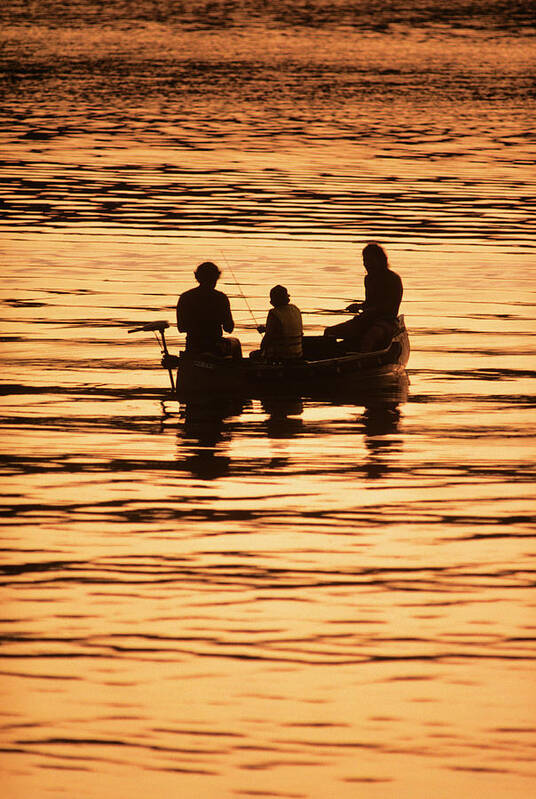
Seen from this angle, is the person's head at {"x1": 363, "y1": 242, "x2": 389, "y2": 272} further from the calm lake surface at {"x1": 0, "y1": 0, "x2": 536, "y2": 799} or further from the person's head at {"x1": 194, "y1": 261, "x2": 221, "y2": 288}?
the person's head at {"x1": 194, "y1": 261, "x2": 221, "y2": 288}

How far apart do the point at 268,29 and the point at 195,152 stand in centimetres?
4596

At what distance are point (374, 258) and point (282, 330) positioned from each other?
198 centimetres

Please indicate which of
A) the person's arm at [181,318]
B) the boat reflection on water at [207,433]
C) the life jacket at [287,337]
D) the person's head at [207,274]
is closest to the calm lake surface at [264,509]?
the boat reflection on water at [207,433]

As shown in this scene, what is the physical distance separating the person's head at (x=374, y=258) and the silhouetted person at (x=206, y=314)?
83.7 inches

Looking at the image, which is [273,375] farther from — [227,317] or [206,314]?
[206,314]

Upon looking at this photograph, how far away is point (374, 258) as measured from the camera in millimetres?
21844

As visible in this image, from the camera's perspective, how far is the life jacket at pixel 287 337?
20484mm

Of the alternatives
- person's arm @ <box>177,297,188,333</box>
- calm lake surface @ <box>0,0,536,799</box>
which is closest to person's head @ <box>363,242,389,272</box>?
calm lake surface @ <box>0,0,536,799</box>

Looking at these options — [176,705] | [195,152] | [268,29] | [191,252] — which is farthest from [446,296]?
[268,29]

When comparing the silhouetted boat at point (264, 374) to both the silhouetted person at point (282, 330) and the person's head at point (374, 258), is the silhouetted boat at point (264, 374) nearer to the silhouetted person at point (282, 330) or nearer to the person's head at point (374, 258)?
the silhouetted person at point (282, 330)

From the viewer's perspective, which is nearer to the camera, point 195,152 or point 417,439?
point 417,439

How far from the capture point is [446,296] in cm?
2981

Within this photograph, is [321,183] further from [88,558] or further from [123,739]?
[123,739]

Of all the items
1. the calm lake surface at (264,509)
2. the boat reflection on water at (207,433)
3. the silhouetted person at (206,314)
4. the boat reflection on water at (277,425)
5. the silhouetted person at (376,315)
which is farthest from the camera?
the silhouetted person at (376,315)
